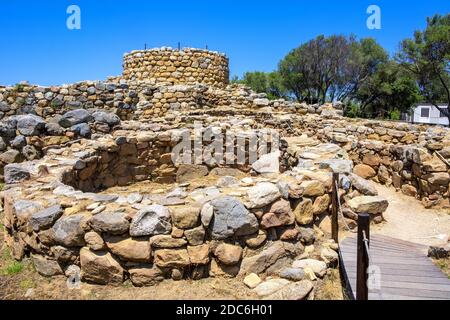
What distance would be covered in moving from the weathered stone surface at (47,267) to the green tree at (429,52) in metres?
24.8

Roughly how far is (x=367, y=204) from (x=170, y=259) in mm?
3309

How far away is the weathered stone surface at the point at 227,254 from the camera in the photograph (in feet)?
12.6

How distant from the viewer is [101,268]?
3.74m

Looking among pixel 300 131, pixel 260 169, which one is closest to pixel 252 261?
pixel 260 169

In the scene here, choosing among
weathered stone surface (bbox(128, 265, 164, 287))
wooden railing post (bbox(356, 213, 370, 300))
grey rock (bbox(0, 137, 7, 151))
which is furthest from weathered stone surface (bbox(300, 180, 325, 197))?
grey rock (bbox(0, 137, 7, 151))

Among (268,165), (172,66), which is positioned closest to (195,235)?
(268,165)

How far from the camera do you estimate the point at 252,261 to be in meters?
3.99

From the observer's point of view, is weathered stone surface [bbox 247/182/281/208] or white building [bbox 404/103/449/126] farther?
white building [bbox 404/103/449/126]

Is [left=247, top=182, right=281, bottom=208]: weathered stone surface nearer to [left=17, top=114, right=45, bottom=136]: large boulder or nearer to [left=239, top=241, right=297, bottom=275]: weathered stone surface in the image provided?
[left=239, top=241, right=297, bottom=275]: weathered stone surface

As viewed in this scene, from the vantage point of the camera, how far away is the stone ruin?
12.4 ft

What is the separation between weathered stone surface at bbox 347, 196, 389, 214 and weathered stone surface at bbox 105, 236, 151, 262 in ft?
10.6

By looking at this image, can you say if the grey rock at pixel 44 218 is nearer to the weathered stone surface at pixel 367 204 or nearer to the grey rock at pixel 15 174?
the grey rock at pixel 15 174

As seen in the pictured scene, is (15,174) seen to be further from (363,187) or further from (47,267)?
(363,187)
